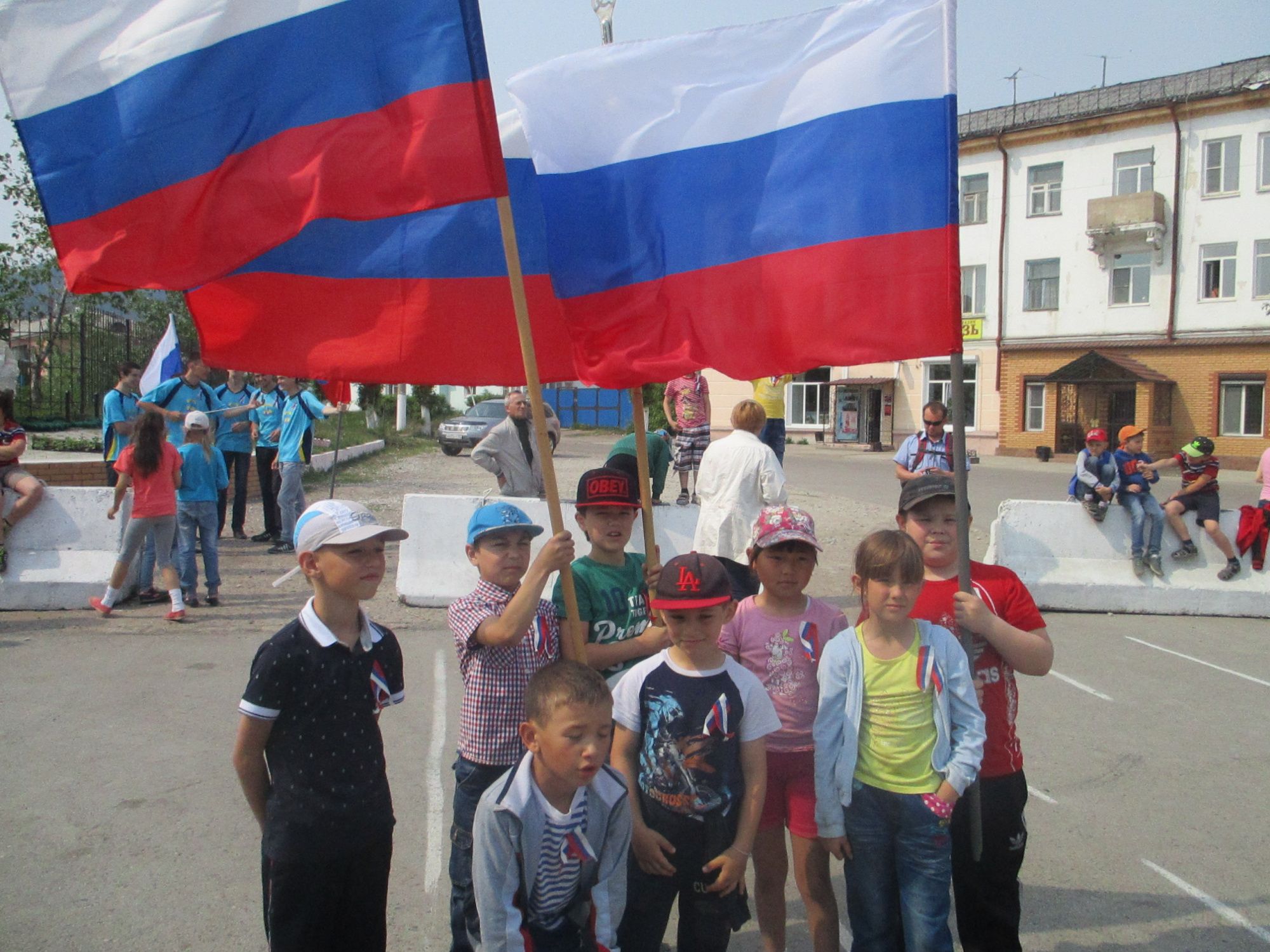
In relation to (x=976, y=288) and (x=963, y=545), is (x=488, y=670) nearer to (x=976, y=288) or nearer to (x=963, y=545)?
(x=963, y=545)

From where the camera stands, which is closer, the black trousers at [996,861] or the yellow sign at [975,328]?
the black trousers at [996,861]

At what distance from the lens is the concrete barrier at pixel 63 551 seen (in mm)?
8445

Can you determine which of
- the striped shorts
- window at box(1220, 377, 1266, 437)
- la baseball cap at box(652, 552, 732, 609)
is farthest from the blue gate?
la baseball cap at box(652, 552, 732, 609)

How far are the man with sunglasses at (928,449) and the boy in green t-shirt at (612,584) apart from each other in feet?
20.0

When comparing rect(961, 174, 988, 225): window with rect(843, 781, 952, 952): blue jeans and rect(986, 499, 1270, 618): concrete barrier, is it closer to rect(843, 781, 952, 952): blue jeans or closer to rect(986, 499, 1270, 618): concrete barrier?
rect(986, 499, 1270, 618): concrete barrier

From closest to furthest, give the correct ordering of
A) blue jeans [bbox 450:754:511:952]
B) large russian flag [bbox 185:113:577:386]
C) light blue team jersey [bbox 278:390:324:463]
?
blue jeans [bbox 450:754:511:952]
large russian flag [bbox 185:113:577:386]
light blue team jersey [bbox 278:390:324:463]

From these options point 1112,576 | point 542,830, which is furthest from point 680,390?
point 542,830

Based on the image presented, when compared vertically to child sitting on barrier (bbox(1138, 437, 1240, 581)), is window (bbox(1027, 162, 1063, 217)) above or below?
above

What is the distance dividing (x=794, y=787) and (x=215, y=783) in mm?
3137

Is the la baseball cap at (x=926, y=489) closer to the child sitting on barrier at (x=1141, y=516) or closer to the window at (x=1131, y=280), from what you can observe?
the child sitting on barrier at (x=1141, y=516)

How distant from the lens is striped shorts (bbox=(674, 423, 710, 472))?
465 inches

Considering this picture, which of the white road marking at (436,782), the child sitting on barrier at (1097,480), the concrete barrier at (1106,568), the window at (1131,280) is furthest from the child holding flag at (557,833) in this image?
the window at (1131,280)

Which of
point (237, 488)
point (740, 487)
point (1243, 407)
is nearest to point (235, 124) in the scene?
point (740, 487)

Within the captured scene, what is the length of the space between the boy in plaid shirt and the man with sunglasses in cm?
651
